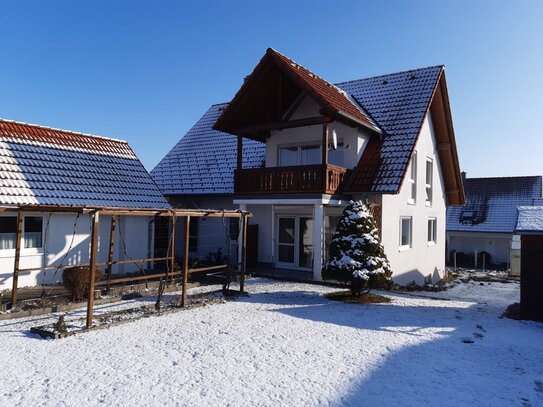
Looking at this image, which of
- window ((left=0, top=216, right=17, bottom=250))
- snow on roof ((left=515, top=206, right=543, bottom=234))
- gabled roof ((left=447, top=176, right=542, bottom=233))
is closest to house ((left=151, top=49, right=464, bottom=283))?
snow on roof ((left=515, top=206, right=543, bottom=234))

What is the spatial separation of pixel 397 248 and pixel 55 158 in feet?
41.8

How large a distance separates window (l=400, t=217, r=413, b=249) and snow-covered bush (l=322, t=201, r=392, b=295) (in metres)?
5.51

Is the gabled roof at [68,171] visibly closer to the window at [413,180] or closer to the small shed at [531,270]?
the window at [413,180]

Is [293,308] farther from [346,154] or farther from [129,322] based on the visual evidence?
[346,154]

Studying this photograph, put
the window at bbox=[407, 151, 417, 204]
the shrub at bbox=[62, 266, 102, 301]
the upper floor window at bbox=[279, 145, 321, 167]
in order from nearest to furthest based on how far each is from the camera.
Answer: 1. the shrub at bbox=[62, 266, 102, 301]
2. the upper floor window at bbox=[279, 145, 321, 167]
3. the window at bbox=[407, 151, 417, 204]

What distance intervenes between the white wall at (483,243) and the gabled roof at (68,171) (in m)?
25.7

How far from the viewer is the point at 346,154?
52.2 feet

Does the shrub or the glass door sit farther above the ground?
the glass door

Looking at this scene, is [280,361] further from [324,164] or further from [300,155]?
[300,155]

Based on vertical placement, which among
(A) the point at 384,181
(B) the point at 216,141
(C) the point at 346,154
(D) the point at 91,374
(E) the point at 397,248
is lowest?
(D) the point at 91,374

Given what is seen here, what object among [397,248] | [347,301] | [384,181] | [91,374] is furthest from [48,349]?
[397,248]

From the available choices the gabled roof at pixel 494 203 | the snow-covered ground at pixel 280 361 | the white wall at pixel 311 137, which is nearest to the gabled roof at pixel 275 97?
the white wall at pixel 311 137

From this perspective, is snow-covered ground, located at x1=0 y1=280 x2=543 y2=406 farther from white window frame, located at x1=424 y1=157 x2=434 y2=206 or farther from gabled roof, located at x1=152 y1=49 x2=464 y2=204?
white window frame, located at x1=424 y1=157 x2=434 y2=206

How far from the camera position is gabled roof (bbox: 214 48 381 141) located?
14.1m
